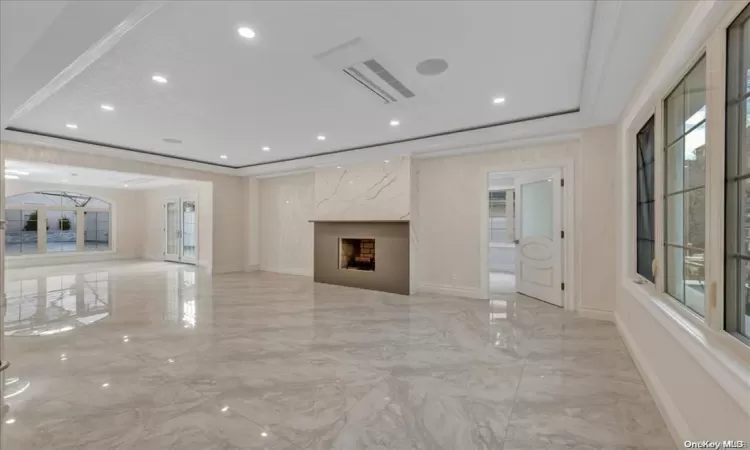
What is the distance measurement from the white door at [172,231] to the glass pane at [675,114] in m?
11.5

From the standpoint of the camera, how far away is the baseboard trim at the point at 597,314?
4.14 metres

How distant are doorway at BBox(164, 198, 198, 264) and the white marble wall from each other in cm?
526

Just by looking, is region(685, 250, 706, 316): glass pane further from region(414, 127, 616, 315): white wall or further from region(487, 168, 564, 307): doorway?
region(487, 168, 564, 307): doorway

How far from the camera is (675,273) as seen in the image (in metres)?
2.42

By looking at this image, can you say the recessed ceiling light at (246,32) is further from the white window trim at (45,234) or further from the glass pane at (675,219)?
the white window trim at (45,234)

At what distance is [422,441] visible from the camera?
181 cm

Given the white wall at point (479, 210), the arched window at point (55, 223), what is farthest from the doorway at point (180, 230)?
the white wall at point (479, 210)

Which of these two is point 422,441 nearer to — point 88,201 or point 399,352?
point 399,352

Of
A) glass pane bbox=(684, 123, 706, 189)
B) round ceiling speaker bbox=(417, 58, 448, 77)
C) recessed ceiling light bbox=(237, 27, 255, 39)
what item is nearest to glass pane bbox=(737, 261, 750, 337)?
glass pane bbox=(684, 123, 706, 189)

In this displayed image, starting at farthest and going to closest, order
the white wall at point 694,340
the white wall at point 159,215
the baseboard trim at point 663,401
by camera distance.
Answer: the white wall at point 159,215, the baseboard trim at point 663,401, the white wall at point 694,340

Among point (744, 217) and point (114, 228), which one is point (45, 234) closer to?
point (114, 228)

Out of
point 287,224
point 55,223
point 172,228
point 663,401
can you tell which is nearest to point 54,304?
point 287,224

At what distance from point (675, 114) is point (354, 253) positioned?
17.2ft

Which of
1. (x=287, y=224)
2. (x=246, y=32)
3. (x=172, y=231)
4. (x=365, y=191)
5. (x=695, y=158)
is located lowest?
(x=172, y=231)
